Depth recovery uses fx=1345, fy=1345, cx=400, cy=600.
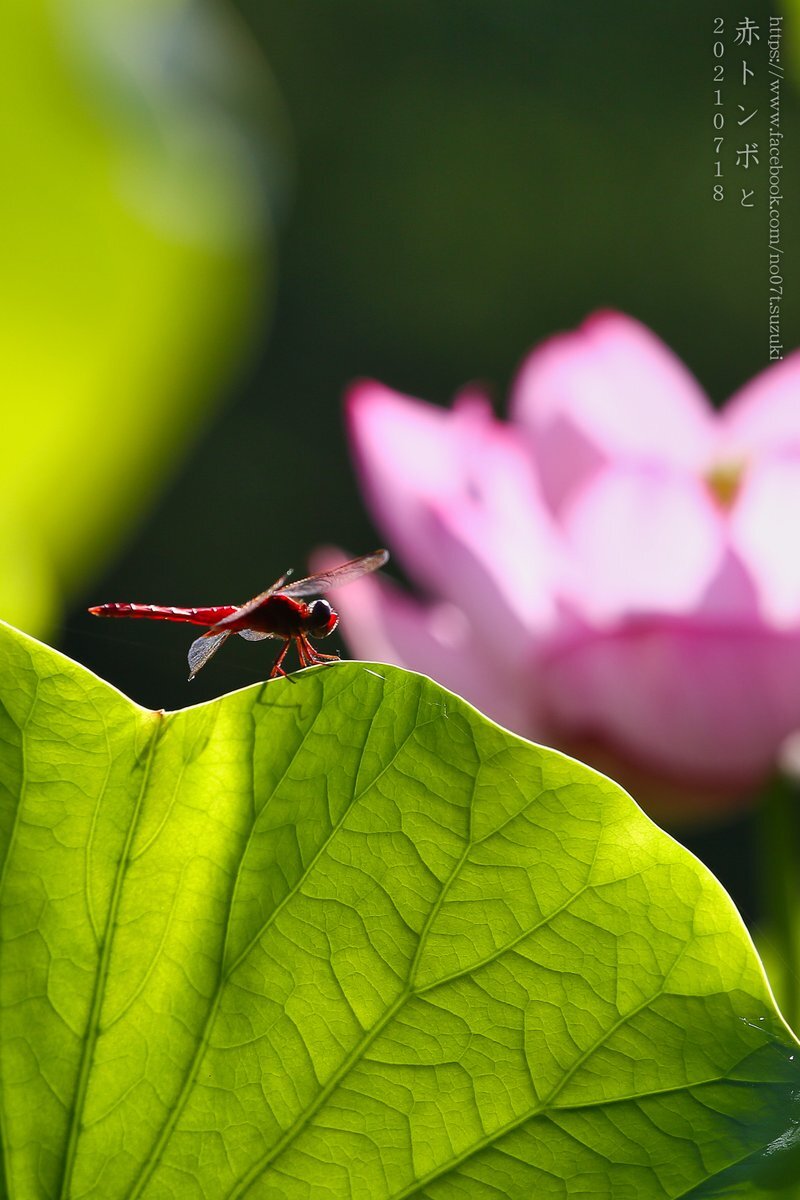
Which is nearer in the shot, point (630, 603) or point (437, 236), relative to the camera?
point (630, 603)

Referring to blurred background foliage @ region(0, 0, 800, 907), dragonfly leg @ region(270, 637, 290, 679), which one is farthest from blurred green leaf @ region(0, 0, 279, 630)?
dragonfly leg @ region(270, 637, 290, 679)

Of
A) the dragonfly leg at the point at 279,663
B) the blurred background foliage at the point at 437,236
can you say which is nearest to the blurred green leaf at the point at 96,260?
the blurred background foliage at the point at 437,236

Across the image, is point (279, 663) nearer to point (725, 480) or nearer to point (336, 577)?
point (336, 577)

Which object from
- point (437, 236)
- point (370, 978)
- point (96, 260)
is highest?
point (437, 236)

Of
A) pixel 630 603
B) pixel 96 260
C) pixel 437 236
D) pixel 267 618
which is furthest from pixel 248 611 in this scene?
pixel 437 236

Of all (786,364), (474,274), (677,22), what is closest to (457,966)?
(786,364)

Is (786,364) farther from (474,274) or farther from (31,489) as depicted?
(474,274)

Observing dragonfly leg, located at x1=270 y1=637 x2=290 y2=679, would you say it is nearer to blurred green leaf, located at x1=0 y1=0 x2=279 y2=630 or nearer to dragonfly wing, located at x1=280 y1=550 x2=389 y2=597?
dragonfly wing, located at x1=280 y1=550 x2=389 y2=597
